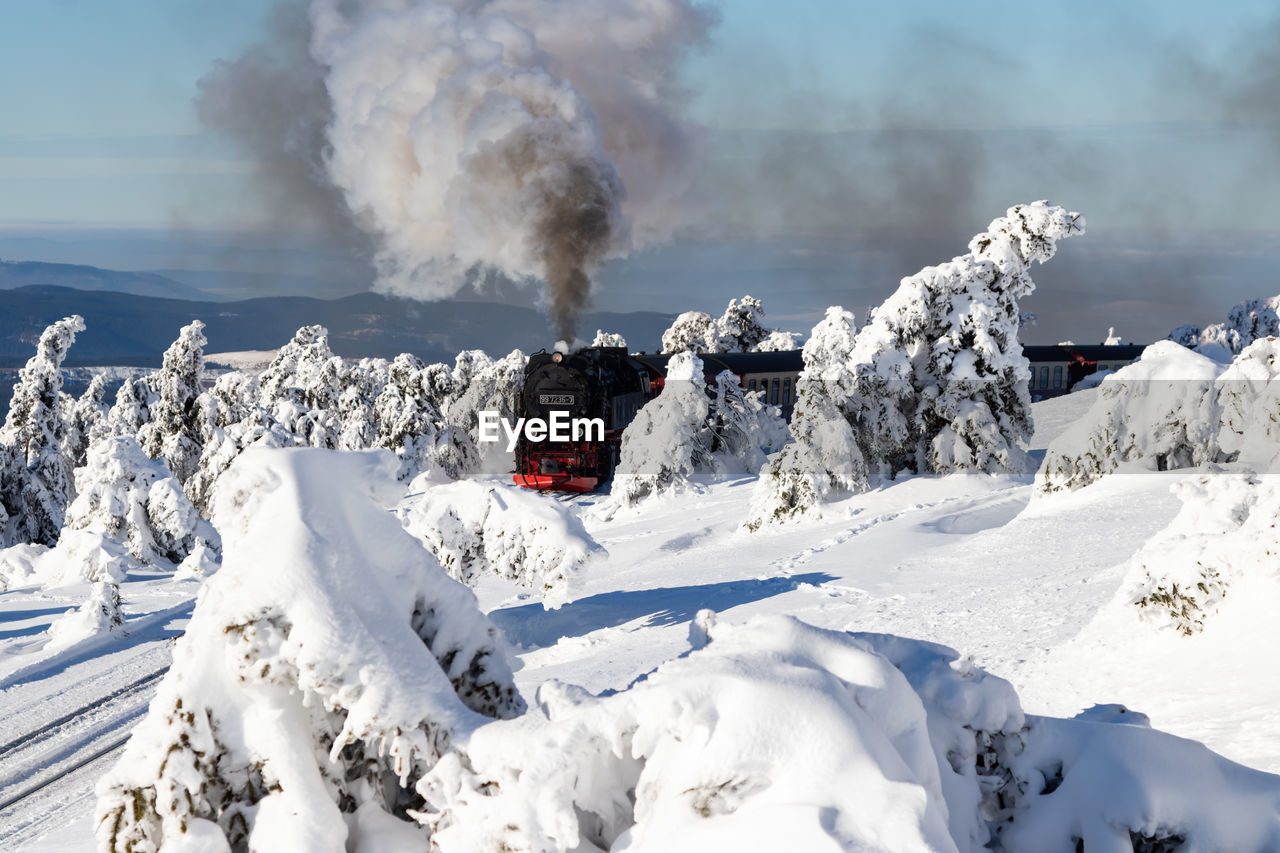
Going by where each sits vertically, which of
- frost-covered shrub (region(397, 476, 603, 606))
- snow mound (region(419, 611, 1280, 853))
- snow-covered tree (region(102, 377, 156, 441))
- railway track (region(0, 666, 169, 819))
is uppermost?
snow-covered tree (region(102, 377, 156, 441))

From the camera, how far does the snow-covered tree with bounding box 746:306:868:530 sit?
22672 mm

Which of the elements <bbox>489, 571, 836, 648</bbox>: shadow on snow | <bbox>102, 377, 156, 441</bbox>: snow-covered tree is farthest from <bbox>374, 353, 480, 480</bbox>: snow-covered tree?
<bbox>489, 571, 836, 648</bbox>: shadow on snow

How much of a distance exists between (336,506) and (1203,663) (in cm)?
816

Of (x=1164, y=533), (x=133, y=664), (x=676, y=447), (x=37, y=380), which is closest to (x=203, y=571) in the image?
(x=133, y=664)

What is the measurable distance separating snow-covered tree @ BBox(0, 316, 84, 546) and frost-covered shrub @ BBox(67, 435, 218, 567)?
462cm

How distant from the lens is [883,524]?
19.3 meters

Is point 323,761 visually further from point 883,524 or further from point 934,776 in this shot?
point 883,524

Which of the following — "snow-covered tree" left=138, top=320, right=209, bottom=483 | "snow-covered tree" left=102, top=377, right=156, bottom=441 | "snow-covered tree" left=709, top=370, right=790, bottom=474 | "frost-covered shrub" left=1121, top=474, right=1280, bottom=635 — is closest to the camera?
"frost-covered shrub" left=1121, top=474, right=1280, bottom=635

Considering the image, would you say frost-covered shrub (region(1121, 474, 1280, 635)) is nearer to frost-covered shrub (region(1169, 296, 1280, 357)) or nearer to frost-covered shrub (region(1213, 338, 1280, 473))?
frost-covered shrub (region(1213, 338, 1280, 473))

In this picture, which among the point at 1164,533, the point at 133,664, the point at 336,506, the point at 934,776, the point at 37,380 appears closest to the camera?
the point at 934,776

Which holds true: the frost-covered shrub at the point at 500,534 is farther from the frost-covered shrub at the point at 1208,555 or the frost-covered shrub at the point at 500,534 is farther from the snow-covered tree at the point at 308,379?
the snow-covered tree at the point at 308,379

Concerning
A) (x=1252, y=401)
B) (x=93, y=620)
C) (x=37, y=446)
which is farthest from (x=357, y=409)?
(x=1252, y=401)

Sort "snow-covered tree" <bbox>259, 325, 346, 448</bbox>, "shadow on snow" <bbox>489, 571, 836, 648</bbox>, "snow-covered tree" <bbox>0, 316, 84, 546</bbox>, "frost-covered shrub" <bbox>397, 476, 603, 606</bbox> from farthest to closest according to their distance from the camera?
"snow-covered tree" <bbox>259, 325, 346, 448</bbox> → "snow-covered tree" <bbox>0, 316, 84, 546</bbox> → "shadow on snow" <bbox>489, 571, 836, 648</bbox> → "frost-covered shrub" <bbox>397, 476, 603, 606</bbox>

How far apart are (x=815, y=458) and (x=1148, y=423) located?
25.2ft
